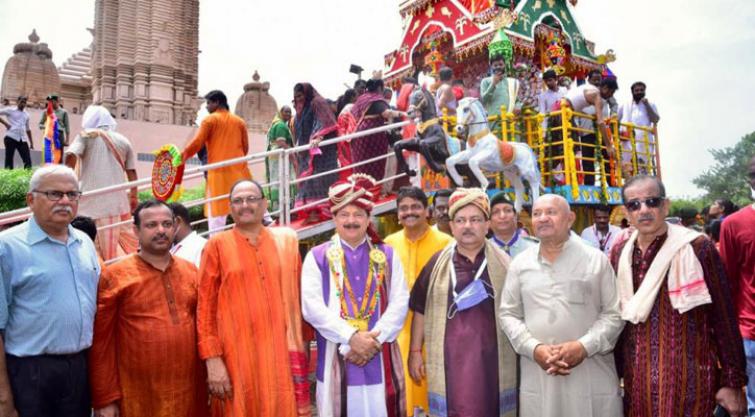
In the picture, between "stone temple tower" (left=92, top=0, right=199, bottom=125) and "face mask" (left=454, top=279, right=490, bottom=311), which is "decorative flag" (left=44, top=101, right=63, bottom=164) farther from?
"face mask" (left=454, top=279, right=490, bottom=311)

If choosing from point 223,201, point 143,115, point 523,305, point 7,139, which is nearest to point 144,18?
point 143,115

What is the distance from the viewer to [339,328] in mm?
2932

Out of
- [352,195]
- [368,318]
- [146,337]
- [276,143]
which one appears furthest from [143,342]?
[276,143]

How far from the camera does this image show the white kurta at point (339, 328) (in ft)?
9.71

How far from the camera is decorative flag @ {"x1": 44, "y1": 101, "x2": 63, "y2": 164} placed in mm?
10859

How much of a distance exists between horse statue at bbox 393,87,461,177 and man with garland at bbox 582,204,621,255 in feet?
6.45

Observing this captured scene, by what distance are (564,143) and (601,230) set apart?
119cm

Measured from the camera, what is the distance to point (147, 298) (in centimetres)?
295

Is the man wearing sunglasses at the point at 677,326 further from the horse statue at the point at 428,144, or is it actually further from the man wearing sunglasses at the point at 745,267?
the horse statue at the point at 428,144

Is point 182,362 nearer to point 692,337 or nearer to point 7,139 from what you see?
point 692,337

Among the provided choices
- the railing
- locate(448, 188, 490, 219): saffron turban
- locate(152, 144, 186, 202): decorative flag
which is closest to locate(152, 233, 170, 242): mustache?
locate(448, 188, 490, 219): saffron turban

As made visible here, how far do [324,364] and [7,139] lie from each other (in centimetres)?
1054

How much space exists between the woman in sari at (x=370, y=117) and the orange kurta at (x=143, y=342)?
4.37 m

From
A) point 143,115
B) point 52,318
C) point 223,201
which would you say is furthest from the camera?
point 143,115
